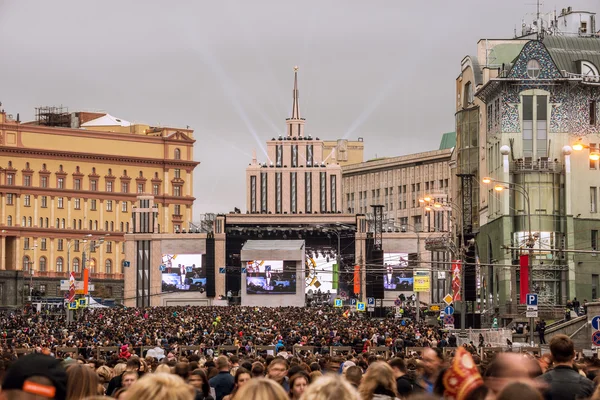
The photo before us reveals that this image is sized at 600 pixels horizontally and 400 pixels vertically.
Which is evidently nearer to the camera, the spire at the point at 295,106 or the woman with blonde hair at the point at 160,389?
the woman with blonde hair at the point at 160,389

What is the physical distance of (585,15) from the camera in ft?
321

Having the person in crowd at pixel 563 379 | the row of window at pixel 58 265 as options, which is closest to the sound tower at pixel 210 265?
the row of window at pixel 58 265

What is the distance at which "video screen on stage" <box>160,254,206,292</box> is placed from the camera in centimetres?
14375

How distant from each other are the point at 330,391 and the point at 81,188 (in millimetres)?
173098

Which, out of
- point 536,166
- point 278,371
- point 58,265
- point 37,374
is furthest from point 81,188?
point 37,374

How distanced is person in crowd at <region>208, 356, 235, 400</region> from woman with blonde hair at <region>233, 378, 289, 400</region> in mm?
9823

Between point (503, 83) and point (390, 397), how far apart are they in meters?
72.3

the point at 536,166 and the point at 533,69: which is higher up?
the point at 533,69

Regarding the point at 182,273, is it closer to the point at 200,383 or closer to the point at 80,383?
the point at 200,383

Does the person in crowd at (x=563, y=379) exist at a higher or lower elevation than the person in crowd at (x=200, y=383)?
higher

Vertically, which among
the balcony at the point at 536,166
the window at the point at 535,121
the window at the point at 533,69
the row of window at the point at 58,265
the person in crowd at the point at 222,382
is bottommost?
the person in crowd at the point at 222,382

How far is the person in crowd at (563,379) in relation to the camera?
1260 cm

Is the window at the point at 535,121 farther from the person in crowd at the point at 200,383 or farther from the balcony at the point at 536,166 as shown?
the person in crowd at the point at 200,383

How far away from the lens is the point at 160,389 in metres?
8.06
